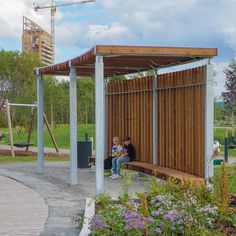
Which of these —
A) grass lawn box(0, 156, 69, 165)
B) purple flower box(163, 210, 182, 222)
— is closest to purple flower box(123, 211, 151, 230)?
purple flower box(163, 210, 182, 222)

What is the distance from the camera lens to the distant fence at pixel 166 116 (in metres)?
11.3

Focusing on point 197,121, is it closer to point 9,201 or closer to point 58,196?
point 58,196

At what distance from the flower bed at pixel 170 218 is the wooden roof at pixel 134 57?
11.1 ft

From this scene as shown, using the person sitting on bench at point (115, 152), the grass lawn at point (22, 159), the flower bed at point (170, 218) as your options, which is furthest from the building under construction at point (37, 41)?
the flower bed at point (170, 218)

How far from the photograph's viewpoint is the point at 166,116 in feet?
43.1

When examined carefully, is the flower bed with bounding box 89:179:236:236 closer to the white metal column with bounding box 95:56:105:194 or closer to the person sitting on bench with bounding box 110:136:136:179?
the white metal column with bounding box 95:56:105:194

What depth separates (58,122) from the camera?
51219 mm

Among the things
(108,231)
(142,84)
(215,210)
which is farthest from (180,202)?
(142,84)

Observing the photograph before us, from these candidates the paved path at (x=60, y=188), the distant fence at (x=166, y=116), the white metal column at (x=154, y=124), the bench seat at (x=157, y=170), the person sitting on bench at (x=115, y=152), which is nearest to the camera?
the paved path at (x=60, y=188)

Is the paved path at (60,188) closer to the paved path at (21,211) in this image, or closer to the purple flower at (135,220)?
the paved path at (21,211)

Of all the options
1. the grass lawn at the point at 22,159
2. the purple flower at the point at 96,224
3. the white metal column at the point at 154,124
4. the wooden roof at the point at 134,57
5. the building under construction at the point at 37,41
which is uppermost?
the building under construction at the point at 37,41

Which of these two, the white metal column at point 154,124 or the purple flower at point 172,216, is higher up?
the white metal column at point 154,124

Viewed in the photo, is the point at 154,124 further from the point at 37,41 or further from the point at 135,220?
the point at 37,41

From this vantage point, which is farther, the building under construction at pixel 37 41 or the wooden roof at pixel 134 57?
the building under construction at pixel 37 41
